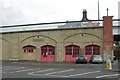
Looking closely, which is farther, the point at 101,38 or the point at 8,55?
the point at 8,55

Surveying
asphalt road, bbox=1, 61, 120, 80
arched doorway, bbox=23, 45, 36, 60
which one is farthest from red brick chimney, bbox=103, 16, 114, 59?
asphalt road, bbox=1, 61, 120, 80

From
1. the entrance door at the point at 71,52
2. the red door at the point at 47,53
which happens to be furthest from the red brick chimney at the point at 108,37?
the red door at the point at 47,53

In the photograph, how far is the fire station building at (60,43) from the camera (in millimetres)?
47656

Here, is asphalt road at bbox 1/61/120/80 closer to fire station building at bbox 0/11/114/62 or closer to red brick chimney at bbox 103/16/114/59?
red brick chimney at bbox 103/16/114/59

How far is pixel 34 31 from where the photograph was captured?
166 feet

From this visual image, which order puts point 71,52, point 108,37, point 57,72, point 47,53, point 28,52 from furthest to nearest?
point 28,52 < point 47,53 < point 71,52 < point 108,37 < point 57,72

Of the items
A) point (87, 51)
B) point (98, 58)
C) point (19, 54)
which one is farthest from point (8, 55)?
point (98, 58)

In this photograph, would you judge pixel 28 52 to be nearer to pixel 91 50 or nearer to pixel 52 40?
pixel 52 40

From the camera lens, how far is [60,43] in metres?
49.2

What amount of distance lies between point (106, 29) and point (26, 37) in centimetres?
1326

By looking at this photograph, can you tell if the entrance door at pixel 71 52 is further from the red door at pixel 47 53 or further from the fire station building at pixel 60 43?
the red door at pixel 47 53

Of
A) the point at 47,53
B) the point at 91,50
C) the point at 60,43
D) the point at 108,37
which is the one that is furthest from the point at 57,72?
the point at 47,53

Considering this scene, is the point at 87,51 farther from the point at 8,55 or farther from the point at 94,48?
the point at 8,55

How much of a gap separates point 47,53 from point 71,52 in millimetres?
4005
